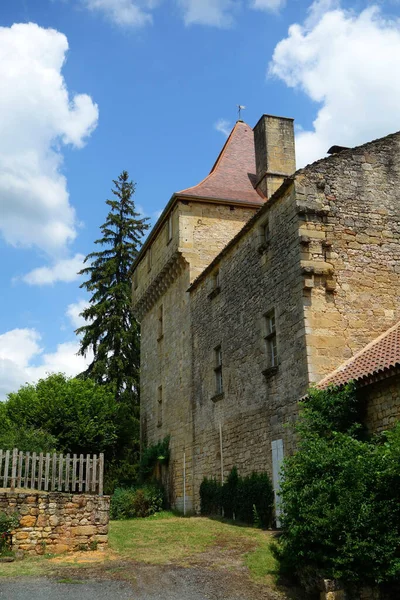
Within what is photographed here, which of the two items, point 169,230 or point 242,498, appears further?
point 169,230

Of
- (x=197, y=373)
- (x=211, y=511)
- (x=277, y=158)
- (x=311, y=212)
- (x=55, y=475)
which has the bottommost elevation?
(x=211, y=511)

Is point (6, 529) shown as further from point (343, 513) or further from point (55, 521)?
point (343, 513)

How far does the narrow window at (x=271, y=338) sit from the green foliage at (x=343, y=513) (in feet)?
14.2

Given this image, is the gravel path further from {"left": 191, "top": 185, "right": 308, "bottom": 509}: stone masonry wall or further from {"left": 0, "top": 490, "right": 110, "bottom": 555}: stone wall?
{"left": 191, "top": 185, "right": 308, "bottom": 509}: stone masonry wall

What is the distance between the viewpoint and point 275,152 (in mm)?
21891

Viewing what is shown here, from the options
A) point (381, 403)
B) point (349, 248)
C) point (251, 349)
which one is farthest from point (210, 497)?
point (349, 248)

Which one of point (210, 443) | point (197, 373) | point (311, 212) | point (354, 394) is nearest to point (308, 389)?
point (354, 394)

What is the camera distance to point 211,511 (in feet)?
53.2

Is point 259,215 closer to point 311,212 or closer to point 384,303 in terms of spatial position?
point 311,212

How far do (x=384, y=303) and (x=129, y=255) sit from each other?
2019cm

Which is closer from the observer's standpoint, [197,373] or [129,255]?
[197,373]

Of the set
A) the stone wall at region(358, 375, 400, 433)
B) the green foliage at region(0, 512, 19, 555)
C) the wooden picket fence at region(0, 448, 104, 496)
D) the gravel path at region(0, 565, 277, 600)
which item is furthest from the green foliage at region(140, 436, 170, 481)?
the gravel path at region(0, 565, 277, 600)

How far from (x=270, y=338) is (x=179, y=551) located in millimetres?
5345

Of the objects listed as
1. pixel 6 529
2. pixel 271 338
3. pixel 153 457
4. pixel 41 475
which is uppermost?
pixel 271 338
